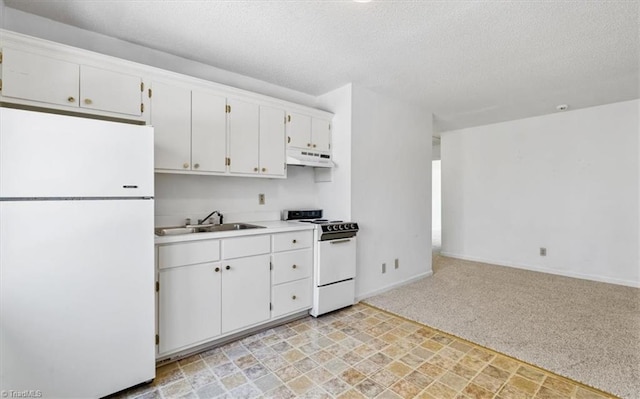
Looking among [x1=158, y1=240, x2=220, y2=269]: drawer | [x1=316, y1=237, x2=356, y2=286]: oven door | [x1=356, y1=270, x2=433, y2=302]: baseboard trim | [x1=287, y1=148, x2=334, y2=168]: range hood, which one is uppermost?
[x1=287, y1=148, x2=334, y2=168]: range hood

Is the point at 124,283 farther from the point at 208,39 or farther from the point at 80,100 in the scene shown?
the point at 208,39

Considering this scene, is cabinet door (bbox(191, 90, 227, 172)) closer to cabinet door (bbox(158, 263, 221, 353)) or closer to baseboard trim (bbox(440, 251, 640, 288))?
cabinet door (bbox(158, 263, 221, 353))

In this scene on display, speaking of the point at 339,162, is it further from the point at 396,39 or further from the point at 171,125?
Answer: the point at 171,125

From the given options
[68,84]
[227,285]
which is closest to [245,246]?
[227,285]

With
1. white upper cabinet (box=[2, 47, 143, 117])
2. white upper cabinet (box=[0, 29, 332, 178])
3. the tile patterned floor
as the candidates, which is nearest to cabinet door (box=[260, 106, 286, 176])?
white upper cabinet (box=[0, 29, 332, 178])

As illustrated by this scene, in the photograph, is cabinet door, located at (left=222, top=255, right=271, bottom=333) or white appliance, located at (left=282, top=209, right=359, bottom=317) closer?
cabinet door, located at (left=222, top=255, right=271, bottom=333)

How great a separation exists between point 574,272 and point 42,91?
6.54 meters

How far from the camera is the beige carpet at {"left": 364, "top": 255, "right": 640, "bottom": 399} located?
7.17ft

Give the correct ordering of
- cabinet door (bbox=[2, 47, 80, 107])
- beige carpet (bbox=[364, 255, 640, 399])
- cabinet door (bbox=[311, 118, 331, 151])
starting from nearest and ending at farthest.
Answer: cabinet door (bbox=[2, 47, 80, 107]) → beige carpet (bbox=[364, 255, 640, 399]) → cabinet door (bbox=[311, 118, 331, 151])

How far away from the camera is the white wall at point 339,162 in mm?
3473

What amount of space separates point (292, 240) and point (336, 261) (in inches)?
23.2

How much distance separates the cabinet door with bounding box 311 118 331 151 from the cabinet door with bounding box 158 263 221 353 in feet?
5.83

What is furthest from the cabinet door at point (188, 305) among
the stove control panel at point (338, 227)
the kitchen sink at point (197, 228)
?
the stove control panel at point (338, 227)

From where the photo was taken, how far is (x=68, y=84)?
2025mm
